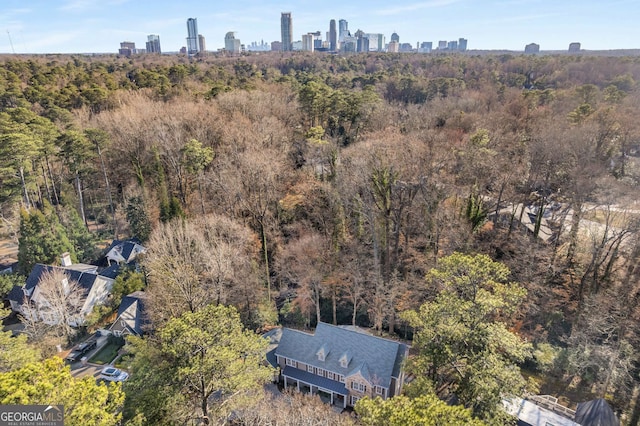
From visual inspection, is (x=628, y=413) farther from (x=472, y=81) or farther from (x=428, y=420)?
(x=472, y=81)

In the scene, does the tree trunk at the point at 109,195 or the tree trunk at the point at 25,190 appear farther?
the tree trunk at the point at 109,195

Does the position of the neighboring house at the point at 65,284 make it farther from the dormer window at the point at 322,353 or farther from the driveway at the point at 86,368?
the dormer window at the point at 322,353

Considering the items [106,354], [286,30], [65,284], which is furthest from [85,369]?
[286,30]

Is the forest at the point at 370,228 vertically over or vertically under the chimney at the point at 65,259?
over

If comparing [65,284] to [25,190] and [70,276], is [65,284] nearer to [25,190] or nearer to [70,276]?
[70,276]

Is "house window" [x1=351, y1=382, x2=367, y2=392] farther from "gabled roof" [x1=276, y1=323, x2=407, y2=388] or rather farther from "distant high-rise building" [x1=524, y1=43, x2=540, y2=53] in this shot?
"distant high-rise building" [x1=524, y1=43, x2=540, y2=53]

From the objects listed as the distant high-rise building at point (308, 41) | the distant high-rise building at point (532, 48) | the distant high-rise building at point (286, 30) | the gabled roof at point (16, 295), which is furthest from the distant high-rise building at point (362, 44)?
the gabled roof at point (16, 295)
